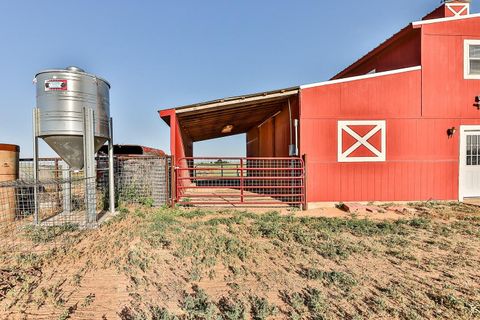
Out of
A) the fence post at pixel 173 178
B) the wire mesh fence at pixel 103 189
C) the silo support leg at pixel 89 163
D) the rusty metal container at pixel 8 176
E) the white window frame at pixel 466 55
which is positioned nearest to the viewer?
the silo support leg at pixel 89 163

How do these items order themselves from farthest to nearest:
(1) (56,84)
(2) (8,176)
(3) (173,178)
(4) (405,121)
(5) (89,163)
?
(4) (405,121)
(3) (173,178)
(2) (8,176)
(5) (89,163)
(1) (56,84)

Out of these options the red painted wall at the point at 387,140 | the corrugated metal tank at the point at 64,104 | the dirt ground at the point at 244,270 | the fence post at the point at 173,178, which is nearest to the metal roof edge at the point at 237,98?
the red painted wall at the point at 387,140

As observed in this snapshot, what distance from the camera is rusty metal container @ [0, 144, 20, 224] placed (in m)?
6.09

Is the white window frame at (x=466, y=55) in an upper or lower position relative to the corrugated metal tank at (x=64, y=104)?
upper

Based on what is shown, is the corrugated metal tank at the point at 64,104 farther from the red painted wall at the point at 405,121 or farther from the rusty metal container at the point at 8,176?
the red painted wall at the point at 405,121

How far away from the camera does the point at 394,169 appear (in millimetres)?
8336

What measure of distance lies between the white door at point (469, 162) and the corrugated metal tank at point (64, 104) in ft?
35.9

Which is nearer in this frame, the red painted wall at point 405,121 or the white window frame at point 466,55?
the red painted wall at point 405,121

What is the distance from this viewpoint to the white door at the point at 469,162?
849 cm

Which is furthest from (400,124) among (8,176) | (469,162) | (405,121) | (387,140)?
(8,176)

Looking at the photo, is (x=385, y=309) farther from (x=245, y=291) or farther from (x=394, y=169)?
(x=394, y=169)

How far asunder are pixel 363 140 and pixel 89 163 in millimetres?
7719

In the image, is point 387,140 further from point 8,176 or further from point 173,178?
point 8,176

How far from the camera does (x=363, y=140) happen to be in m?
8.31
